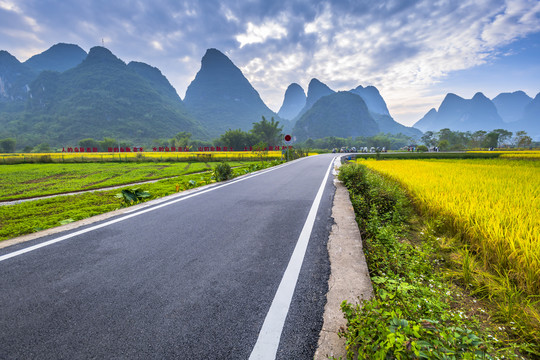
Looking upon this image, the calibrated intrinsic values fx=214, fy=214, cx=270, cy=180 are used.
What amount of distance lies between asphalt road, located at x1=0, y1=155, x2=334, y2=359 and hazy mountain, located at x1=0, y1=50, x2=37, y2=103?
220311 millimetres

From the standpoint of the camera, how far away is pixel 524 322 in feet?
4.53

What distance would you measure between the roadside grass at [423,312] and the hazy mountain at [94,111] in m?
119

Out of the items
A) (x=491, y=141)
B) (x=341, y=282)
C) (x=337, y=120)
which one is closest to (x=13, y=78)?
(x=337, y=120)

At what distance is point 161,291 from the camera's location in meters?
1.89

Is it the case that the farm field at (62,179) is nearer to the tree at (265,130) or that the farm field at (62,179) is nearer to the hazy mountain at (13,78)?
the tree at (265,130)

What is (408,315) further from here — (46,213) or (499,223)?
(46,213)

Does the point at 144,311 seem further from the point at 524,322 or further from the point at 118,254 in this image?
the point at 524,322

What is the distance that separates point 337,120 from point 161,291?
186512 millimetres

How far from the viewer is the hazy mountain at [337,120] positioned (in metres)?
168

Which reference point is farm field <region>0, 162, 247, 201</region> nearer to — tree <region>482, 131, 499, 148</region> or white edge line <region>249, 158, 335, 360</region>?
white edge line <region>249, 158, 335, 360</region>

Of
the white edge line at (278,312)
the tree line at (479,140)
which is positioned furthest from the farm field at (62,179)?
the tree line at (479,140)

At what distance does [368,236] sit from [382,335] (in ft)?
7.36

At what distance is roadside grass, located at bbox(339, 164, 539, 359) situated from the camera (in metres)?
1.07

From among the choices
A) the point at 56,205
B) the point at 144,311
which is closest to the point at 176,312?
the point at 144,311
